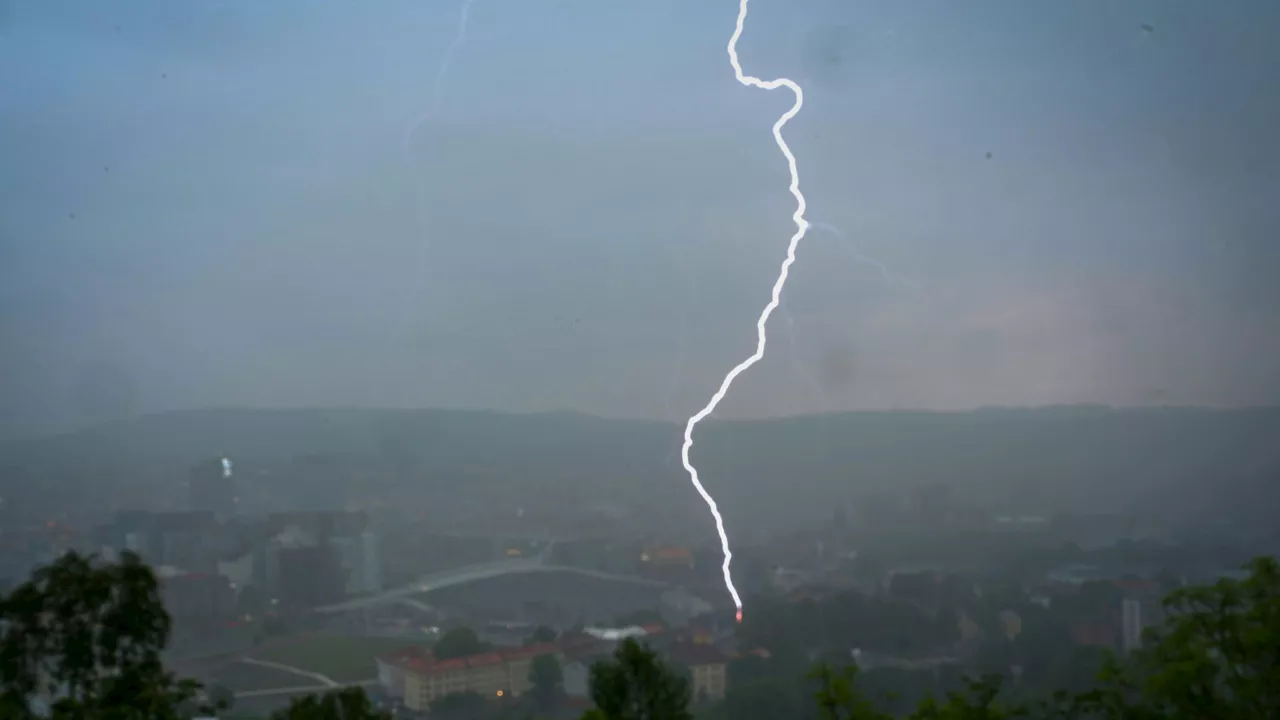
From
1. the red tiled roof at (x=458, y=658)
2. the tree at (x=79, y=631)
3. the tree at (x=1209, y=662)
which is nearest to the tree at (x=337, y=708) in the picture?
the tree at (x=79, y=631)

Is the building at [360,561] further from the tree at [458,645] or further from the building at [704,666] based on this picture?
the building at [704,666]

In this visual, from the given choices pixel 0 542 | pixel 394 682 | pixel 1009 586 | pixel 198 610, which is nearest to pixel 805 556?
pixel 1009 586

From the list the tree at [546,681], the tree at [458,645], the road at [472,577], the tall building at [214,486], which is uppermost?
the tall building at [214,486]

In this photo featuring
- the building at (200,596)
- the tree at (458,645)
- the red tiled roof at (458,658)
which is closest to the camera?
the red tiled roof at (458,658)

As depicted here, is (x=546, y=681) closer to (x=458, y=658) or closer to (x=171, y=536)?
(x=458, y=658)

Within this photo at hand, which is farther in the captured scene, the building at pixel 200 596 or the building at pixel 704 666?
the building at pixel 200 596

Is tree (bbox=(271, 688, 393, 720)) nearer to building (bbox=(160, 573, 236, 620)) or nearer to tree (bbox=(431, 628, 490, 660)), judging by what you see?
tree (bbox=(431, 628, 490, 660))

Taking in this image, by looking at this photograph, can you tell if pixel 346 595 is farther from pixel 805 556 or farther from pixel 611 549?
pixel 805 556

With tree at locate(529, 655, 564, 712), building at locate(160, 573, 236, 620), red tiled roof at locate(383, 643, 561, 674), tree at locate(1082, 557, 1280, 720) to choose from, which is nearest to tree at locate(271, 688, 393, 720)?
tree at locate(529, 655, 564, 712)
